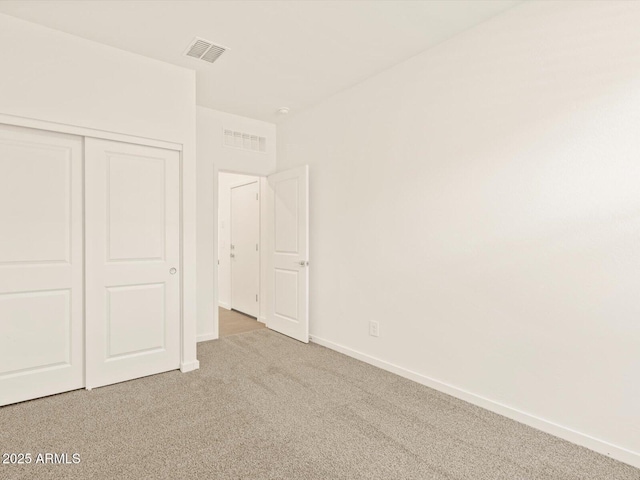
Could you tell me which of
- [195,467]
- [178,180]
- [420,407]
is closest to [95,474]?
[195,467]

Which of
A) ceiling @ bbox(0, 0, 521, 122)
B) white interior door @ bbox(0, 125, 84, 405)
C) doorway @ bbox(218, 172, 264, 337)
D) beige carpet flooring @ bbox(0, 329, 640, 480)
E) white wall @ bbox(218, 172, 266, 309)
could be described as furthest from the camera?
white wall @ bbox(218, 172, 266, 309)

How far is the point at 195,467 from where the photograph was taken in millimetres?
1770

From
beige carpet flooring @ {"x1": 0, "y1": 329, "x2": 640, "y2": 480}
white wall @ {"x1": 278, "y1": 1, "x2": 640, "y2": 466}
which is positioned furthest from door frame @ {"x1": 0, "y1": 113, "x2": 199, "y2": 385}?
white wall @ {"x1": 278, "y1": 1, "x2": 640, "y2": 466}

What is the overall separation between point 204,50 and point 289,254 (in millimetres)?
2311

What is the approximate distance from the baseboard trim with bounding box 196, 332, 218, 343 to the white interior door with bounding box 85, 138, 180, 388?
0.81 m

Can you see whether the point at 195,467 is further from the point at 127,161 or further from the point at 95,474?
the point at 127,161

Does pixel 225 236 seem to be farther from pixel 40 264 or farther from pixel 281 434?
pixel 281 434

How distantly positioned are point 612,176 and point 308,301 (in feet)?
9.66

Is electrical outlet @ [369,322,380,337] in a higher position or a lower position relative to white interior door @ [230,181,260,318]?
lower

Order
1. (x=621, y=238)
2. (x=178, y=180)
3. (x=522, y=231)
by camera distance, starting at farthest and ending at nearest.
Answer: (x=178, y=180)
(x=522, y=231)
(x=621, y=238)

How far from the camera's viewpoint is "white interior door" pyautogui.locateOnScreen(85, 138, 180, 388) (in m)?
2.72

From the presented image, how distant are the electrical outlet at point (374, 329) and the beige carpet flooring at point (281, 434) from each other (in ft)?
1.39

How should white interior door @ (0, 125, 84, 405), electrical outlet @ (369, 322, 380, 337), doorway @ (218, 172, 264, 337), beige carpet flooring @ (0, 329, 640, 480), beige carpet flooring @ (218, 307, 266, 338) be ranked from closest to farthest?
beige carpet flooring @ (0, 329, 640, 480), white interior door @ (0, 125, 84, 405), electrical outlet @ (369, 322, 380, 337), beige carpet flooring @ (218, 307, 266, 338), doorway @ (218, 172, 264, 337)

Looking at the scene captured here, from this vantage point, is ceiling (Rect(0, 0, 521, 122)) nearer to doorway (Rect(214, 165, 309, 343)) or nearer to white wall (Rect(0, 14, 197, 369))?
white wall (Rect(0, 14, 197, 369))
